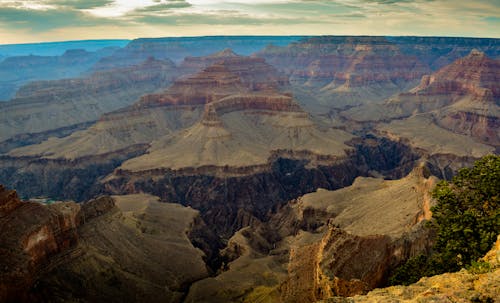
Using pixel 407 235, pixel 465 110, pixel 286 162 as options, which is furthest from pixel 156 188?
pixel 465 110

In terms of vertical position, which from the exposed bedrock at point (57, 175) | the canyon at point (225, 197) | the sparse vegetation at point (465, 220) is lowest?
the exposed bedrock at point (57, 175)

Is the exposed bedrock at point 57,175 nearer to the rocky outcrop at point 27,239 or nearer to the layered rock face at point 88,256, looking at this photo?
the layered rock face at point 88,256

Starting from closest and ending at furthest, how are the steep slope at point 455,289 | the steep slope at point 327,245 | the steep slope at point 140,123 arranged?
the steep slope at point 455,289, the steep slope at point 327,245, the steep slope at point 140,123

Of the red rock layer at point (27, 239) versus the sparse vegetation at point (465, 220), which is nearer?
the sparse vegetation at point (465, 220)

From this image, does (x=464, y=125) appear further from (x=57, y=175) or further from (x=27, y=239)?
(x=27, y=239)

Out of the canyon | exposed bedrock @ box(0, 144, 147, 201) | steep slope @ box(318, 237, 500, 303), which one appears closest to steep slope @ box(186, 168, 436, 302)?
the canyon

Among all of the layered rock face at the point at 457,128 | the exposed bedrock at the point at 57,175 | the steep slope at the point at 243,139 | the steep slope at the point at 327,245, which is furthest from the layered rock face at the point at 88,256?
the layered rock face at the point at 457,128
